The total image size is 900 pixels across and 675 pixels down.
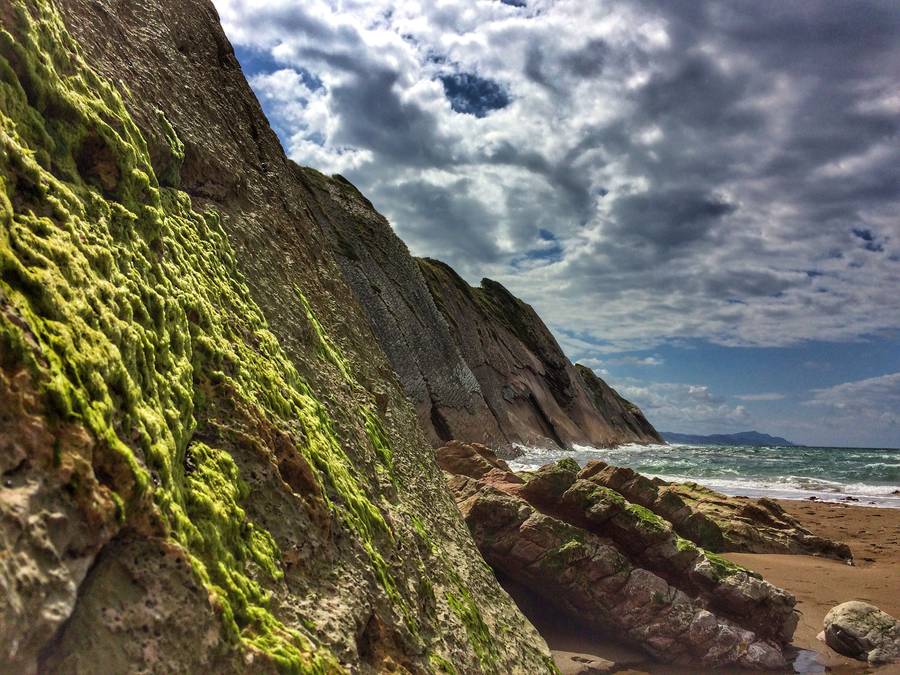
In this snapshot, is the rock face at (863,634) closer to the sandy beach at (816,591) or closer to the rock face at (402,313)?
the sandy beach at (816,591)

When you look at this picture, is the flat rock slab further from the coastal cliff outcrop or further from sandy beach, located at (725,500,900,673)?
the coastal cliff outcrop

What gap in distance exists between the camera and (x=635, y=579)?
8.68m

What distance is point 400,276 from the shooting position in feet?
106

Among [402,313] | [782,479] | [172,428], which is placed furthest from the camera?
[782,479]

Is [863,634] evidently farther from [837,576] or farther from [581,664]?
[837,576]

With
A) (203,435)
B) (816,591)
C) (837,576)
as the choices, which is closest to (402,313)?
(837,576)

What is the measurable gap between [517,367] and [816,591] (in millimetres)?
37110

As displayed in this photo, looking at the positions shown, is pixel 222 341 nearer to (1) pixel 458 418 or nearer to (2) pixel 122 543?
(2) pixel 122 543

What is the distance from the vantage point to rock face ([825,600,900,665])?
28.3 feet

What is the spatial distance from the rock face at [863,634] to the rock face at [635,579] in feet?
2.11

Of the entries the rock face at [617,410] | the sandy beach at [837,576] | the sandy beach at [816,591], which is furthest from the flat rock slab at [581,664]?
the rock face at [617,410]

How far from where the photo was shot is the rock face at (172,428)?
210 centimetres

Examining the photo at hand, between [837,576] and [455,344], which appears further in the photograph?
[455,344]

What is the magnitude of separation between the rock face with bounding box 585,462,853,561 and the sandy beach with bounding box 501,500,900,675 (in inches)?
16.8
